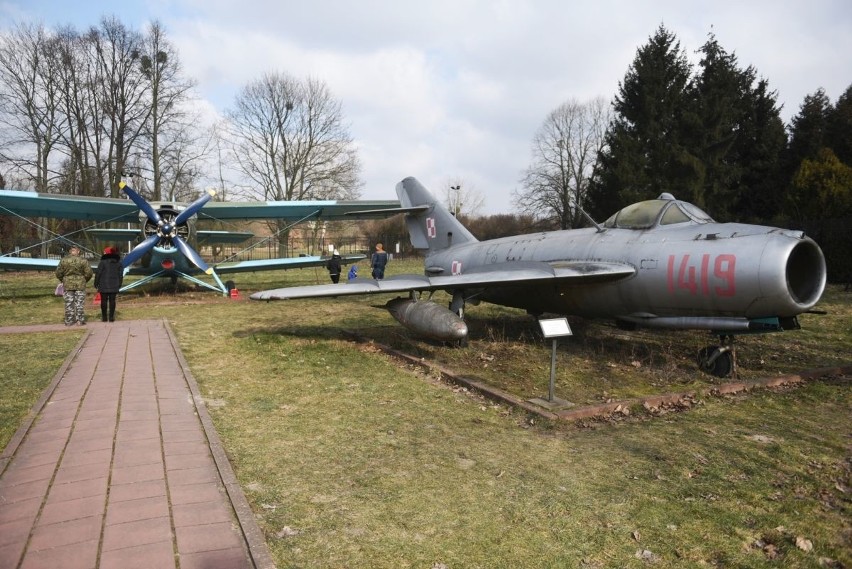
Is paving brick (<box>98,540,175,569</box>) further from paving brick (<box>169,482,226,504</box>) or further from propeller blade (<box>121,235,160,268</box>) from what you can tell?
propeller blade (<box>121,235,160,268</box>)

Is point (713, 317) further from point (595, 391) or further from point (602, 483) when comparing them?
point (602, 483)

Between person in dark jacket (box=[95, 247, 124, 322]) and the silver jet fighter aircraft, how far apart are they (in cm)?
598

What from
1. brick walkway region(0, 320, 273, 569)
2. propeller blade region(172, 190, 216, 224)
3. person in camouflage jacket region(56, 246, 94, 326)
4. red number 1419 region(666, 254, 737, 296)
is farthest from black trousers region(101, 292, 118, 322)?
red number 1419 region(666, 254, 737, 296)

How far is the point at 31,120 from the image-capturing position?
36969 millimetres

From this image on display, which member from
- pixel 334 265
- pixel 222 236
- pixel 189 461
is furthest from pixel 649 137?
pixel 189 461

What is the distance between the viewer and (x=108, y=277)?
12.2 meters

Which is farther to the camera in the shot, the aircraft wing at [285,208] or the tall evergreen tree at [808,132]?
the tall evergreen tree at [808,132]

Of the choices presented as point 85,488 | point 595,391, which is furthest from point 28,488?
point 595,391

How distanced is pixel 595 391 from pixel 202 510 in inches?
199

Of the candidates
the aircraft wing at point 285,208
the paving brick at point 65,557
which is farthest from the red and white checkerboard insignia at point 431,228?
the paving brick at point 65,557

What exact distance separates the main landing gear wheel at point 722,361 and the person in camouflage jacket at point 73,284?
43.2ft

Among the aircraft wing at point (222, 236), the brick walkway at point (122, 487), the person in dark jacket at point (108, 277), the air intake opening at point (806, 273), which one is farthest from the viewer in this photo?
the aircraft wing at point (222, 236)

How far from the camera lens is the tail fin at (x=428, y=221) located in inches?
499

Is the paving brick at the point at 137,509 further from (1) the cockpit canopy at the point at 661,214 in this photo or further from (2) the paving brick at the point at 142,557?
(1) the cockpit canopy at the point at 661,214
